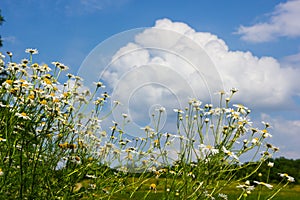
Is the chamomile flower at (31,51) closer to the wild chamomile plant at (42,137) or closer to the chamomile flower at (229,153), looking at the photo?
the wild chamomile plant at (42,137)

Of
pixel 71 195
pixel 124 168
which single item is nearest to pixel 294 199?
→ pixel 124 168

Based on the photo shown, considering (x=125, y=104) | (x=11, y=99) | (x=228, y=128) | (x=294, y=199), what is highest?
(x=294, y=199)

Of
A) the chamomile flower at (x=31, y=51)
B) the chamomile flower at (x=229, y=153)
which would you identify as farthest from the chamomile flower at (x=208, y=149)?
the chamomile flower at (x=31, y=51)

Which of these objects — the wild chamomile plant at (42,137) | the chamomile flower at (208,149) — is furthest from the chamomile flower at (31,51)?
the chamomile flower at (208,149)

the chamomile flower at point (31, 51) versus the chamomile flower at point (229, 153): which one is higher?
the chamomile flower at point (31, 51)

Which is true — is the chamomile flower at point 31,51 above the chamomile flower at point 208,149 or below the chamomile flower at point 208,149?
above

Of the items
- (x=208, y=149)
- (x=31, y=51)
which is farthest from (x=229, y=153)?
(x=31, y=51)

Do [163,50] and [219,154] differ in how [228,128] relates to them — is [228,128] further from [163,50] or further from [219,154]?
[163,50]

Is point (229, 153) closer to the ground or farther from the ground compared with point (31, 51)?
closer to the ground

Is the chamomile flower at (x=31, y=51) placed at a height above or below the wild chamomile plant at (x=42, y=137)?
above

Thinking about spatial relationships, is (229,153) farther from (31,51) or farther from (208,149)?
(31,51)

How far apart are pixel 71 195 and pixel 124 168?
96 cm

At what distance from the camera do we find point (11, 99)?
4.20 meters

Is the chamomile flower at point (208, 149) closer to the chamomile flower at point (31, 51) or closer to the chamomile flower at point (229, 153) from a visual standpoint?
the chamomile flower at point (229, 153)
